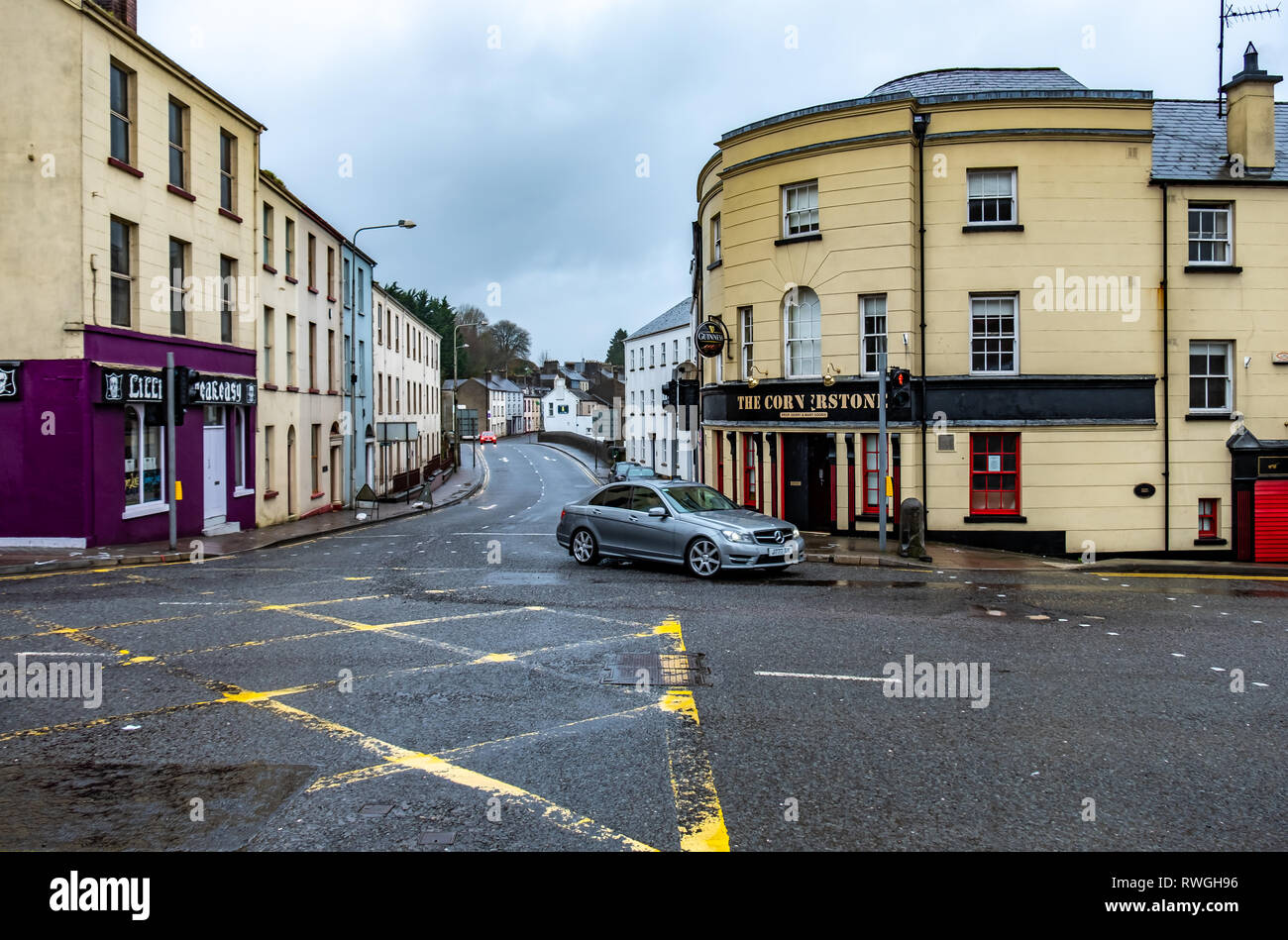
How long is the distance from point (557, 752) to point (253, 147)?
23.6 m

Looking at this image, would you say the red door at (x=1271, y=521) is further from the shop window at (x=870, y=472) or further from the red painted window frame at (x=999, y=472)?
the shop window at (x=870, y=472)

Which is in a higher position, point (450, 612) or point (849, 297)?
point (849, 297)

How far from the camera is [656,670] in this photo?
8883 millimetres

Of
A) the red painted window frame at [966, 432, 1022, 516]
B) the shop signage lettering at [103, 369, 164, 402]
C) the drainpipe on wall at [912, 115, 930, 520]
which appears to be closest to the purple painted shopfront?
the shop signage lettering at [103, 369, 164, 402]

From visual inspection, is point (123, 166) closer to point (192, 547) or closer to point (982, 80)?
point (192, 547)

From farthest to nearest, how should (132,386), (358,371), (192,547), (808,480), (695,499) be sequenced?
1. (358,371)
2. (808,480)
3. (192,547)
4. (132,386)
5. (695,499)

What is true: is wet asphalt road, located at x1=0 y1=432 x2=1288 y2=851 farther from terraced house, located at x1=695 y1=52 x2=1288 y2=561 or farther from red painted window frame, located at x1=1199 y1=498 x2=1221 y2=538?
red painted window frame, located at x1=1199 y1=498 x2=1221 y2=538

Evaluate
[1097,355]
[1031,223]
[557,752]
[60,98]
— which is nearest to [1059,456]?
[1097,355]

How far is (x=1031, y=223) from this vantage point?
2094cm

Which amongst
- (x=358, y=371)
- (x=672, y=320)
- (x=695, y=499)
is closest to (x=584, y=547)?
(x=695, y=499)

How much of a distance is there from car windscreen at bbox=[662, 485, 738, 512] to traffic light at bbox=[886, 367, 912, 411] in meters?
4.32

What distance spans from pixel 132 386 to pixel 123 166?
4.47m
